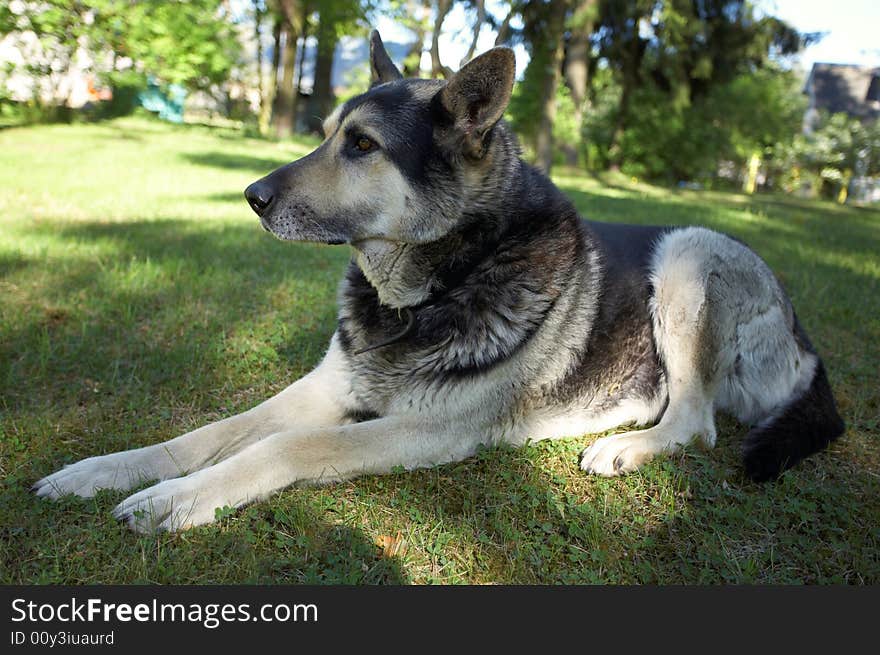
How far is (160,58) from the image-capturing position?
61.8 ft

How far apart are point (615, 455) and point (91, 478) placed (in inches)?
97.7

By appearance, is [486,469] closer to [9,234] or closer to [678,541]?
A: [678,541]

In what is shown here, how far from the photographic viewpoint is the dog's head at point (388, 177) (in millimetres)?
3117

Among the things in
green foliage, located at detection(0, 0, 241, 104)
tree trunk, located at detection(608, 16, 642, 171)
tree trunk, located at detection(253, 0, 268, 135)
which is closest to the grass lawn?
green foliage, located at detection(0, 0, 241, 104)

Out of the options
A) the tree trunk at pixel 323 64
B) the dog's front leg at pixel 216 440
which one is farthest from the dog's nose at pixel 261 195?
the tree trunk at pixel 323 64

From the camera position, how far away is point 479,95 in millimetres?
3039

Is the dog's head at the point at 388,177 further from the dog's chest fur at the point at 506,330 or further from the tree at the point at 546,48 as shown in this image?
the tree at the point at 546,48

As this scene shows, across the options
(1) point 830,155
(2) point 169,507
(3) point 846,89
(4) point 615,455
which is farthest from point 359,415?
(3) point 846,89

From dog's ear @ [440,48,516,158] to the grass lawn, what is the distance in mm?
1605

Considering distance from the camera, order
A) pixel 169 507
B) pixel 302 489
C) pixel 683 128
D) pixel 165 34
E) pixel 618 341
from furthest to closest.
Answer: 1. pixel 683 128
2. pixel 165 34
3. pixel 618 341
4. pixel 302 489
5. pixel 169 507

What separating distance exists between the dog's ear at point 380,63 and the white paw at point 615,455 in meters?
2.43

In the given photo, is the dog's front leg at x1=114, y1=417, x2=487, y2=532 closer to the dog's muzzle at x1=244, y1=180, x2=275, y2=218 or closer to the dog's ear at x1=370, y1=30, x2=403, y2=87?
the dog's muzzle at x1=244, y1=180, x2=275, y2=218

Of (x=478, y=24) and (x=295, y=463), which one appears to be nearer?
(x=295, y=463)

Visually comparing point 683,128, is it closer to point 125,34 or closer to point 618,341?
point 125,34
